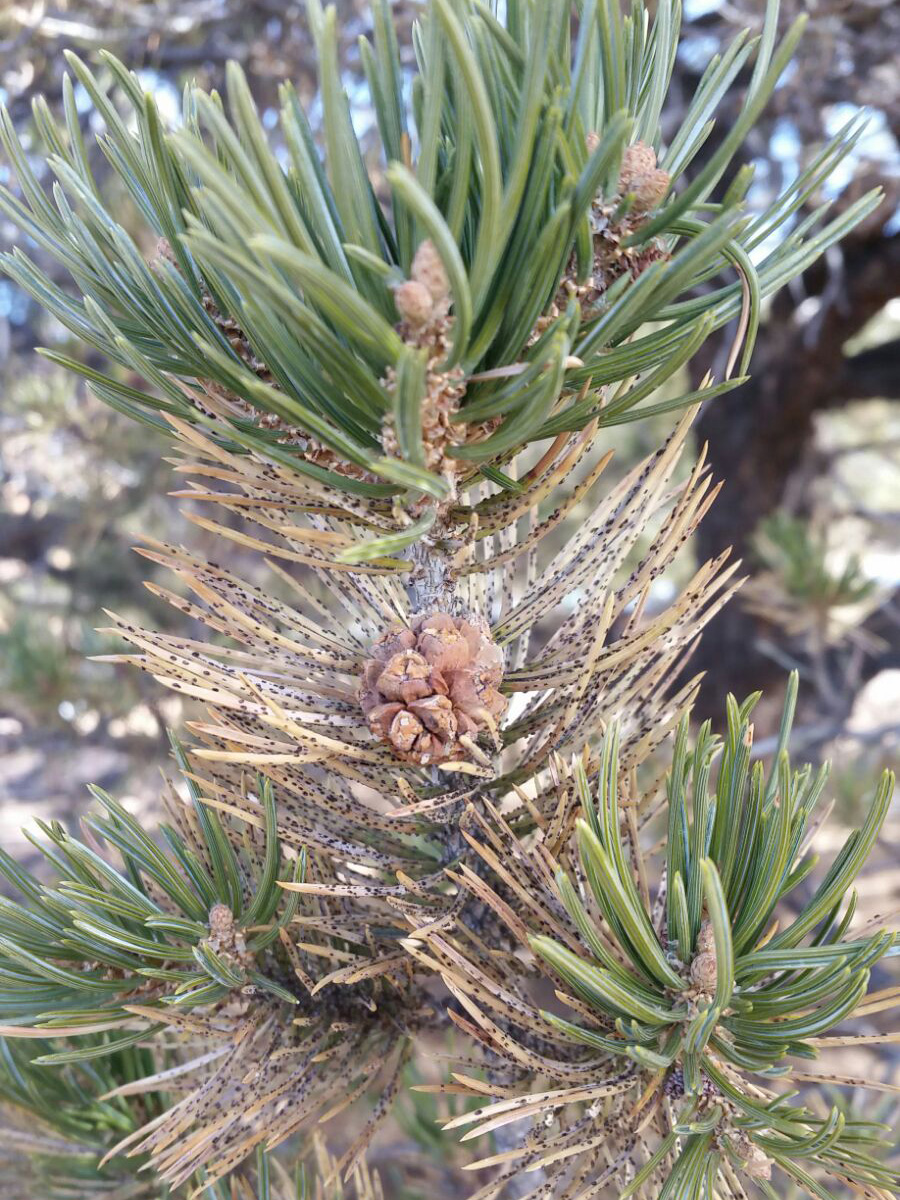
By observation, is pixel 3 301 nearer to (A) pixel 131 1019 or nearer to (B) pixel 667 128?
(B) pixel 667 128

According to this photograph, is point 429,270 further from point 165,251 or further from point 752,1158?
point 752,1158

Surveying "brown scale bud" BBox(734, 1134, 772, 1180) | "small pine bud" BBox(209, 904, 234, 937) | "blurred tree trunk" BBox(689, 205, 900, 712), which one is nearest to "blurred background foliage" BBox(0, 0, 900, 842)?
"blurred tree trunk" BBox(689, 205, 900, 712)

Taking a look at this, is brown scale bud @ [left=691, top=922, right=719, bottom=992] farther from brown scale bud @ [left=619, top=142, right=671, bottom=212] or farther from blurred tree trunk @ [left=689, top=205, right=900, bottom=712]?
blurred tree trunk @ [left=689, top=205, right=900, bottom=712]

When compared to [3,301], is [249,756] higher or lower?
higher

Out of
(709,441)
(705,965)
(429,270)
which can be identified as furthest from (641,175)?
(709,441)

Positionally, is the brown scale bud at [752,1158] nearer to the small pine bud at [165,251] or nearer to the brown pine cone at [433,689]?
the brown pine cone at [433,689]

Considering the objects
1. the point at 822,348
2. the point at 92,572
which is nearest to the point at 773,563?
the point at 822,348

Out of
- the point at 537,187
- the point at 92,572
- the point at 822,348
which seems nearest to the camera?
the point at 537,187
